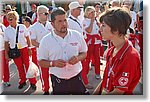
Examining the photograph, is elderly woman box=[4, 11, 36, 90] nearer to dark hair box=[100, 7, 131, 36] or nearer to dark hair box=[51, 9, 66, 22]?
dark hair box=[51, 9, 66, 22]

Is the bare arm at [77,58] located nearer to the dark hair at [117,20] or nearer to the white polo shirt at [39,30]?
the white polo shirt at [39,30]

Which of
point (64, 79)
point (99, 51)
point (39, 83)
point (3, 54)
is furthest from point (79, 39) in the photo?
point (3, 54)

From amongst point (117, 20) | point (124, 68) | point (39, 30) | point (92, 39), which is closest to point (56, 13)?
point (39, 30)

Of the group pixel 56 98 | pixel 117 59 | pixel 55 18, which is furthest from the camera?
pixel 56 98

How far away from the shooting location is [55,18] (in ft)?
6.31

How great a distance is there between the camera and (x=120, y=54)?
4.55ft

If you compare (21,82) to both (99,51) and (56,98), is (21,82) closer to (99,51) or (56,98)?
(56,98)

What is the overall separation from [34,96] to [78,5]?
0.70 meters

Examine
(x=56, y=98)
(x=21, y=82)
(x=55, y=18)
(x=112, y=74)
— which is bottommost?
(x=56, y=98)

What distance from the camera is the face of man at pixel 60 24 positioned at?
1.92 meters

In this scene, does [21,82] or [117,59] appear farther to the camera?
[21,82]

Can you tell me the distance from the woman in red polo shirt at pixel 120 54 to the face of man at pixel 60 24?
A: 0.49 m

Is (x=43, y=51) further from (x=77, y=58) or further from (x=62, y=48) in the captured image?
(x=77, y=58)

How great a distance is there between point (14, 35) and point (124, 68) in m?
0.96
